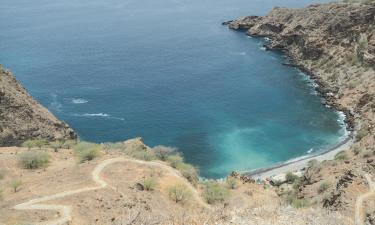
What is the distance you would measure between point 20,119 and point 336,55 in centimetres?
8005

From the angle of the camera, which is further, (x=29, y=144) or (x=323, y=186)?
(x=29, y=144)

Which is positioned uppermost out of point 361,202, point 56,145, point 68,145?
point 361,202

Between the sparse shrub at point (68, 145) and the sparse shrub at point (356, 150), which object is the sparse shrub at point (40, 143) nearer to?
the sparse shrub at point (68, 145)

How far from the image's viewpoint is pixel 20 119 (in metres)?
60.7

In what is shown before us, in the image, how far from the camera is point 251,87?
4400 inches

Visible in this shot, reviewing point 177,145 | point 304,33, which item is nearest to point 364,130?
point 177,145

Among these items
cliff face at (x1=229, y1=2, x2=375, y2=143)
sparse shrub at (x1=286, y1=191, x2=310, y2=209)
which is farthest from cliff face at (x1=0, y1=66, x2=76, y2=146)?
cliff face at (x1=229, y1=2, x2=375, y2=143)

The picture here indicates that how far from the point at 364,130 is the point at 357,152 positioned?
18.0 m

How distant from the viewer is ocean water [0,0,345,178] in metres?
86.8

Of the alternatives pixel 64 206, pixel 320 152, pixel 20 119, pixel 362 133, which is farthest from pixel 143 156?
pixel 362 133

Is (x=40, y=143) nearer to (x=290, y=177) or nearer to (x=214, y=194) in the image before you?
(x=214, y=194)

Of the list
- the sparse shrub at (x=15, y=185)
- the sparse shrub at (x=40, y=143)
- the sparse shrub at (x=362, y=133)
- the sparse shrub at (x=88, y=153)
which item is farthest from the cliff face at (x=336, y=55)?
the sparse shrub at (x=40, y=143)

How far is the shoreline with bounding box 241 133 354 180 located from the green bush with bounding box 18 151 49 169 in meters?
35.9

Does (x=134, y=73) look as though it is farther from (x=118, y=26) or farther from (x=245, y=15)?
(x=245, y=15)
